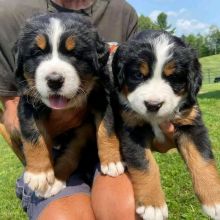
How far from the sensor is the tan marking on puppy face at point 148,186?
11.0ft

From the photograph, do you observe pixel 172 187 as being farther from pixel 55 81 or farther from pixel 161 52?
pixel 55 81

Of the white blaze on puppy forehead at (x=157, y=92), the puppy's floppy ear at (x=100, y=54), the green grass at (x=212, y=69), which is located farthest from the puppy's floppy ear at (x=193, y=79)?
the green grass at (x=212, y=69)

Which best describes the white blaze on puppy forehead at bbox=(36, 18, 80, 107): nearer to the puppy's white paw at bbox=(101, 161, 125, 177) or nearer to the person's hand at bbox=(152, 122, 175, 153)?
the puppy's white paw at bbox=(101, 161, 125, 177)

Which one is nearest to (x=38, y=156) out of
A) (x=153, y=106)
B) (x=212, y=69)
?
(x=153, y=106)

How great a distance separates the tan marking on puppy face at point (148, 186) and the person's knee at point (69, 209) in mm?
385

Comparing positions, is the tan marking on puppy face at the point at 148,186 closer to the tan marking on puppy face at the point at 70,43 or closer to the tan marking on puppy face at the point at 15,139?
the tan marking on puppy face at the point at 70,43

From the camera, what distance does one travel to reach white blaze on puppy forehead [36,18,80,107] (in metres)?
3.16

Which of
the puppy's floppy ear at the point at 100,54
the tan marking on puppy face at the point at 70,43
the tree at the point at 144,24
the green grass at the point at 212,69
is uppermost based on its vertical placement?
the tan marking on puppy face at the point at 70,43

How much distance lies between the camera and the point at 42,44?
329cm

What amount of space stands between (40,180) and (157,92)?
1046 mm

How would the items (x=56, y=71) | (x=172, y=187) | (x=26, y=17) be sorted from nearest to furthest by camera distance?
(x=56, y=71) → (x=26, y=17) → (x=172, y=187)

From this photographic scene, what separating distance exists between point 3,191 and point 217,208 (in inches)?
197

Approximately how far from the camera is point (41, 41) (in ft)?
10.8

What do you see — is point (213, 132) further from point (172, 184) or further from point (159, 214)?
point (159, 214)
